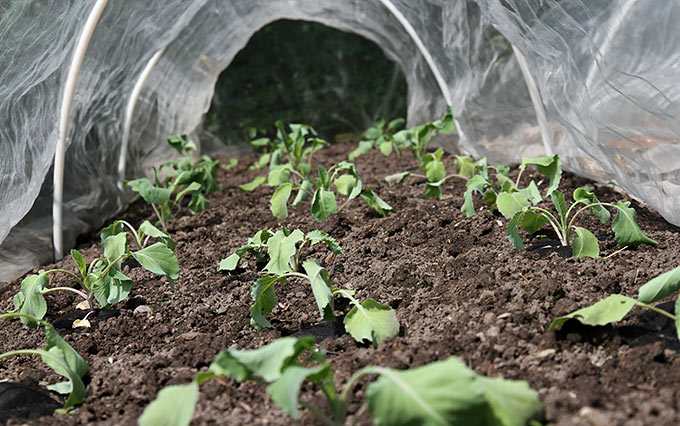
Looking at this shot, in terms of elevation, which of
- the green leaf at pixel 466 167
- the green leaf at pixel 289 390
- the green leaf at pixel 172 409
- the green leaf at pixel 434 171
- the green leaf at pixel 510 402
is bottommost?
the green leaf at pixel 466 167

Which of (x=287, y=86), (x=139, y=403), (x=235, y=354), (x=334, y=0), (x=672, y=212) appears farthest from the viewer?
(x=287, y=86)

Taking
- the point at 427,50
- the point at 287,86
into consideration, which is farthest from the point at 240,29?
the point at 287,86

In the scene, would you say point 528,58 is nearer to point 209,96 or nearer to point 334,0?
point 334,0

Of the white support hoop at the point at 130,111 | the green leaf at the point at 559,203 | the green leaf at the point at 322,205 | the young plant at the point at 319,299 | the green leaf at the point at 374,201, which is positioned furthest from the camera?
the white support hoop at the point at 130,111

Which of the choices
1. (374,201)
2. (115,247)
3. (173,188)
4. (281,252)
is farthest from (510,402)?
(173,188)

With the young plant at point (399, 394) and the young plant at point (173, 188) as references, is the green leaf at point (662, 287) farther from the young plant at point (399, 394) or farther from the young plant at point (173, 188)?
the young plant at point (173, 188)

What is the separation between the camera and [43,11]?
2.71 m

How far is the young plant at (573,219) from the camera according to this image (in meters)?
2.18

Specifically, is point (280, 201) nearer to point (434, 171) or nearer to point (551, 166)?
point (434, 171)

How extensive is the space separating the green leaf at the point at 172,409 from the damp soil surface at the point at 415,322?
31 cm

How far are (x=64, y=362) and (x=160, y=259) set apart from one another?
630 mm

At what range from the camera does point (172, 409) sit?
4.02 feet

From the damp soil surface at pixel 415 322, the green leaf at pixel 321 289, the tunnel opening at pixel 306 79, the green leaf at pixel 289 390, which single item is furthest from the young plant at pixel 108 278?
the tunnel opening at pixel 306 79

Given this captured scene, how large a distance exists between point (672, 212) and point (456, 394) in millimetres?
1829
